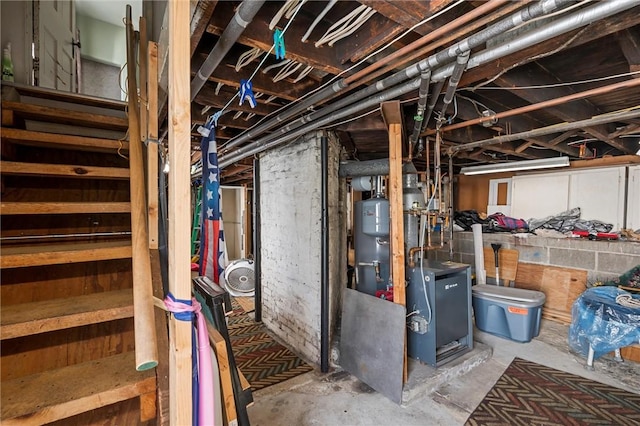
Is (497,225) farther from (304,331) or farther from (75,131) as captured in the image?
(75,131)

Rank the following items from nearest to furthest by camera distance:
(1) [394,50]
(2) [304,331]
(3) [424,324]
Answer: (1) [394,50]
(3) [424,324]
(2) [304,331]

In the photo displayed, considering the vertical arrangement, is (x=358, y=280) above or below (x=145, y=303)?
below

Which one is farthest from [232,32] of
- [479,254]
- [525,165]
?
[479,254]

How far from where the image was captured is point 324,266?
2676 millimetres

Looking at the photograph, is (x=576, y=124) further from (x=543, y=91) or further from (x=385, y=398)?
(x=385, y=398)

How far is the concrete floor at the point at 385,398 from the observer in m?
2.12

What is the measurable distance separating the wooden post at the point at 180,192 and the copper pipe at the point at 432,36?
102cm

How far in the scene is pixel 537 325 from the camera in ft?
11.1

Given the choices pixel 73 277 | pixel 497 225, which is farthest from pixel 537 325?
pixel 73 277

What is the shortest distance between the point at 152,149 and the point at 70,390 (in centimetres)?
109

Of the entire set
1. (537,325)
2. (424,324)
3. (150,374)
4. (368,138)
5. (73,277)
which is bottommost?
(537,325)

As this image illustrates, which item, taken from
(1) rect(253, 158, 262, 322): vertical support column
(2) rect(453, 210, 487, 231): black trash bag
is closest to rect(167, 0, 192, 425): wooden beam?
(1) rect(253, 158, 262, 322): vertical support column

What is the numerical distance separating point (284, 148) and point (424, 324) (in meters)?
2.28

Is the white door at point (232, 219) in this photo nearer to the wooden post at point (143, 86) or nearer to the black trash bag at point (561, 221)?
the wooden post at point (143, 86)
